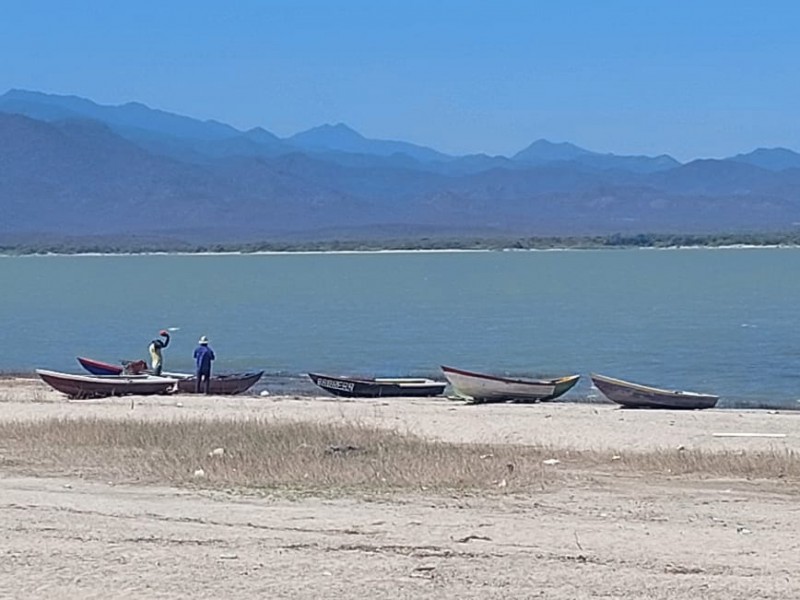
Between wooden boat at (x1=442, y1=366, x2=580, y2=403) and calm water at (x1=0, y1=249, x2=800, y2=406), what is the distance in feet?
14.2

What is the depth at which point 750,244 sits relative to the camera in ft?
545

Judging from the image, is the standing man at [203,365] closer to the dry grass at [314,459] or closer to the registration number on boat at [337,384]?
the registration number on boat at [337,384]

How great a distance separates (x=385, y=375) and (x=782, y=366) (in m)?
9.20

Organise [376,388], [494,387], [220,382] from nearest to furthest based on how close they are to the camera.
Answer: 1. [494,387]
2. [376,388]
3. [220,382]

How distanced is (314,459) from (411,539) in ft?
11.9

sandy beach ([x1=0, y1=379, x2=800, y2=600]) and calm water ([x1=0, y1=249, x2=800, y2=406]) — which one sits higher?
sandy beach ([x1=0, y1=379, x2=800, y2=600])

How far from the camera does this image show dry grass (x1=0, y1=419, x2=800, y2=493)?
1244 cm

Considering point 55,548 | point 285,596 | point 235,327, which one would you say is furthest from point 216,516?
point 235,327

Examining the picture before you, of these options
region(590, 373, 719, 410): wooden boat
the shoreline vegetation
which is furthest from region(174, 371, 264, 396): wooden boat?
the shoreline vegetation

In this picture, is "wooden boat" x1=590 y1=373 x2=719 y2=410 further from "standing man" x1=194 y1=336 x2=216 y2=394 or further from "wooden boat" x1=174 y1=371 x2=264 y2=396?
"wooden boat" x1=174 y1=371 x2=264 y2=396

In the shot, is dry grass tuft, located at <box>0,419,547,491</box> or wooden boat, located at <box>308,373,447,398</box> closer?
dry grass tuft, located at <box>0,419,547,491</box>

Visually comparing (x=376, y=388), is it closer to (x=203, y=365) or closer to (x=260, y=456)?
(x=203, y=365)

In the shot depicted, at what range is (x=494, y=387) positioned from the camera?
26031mm

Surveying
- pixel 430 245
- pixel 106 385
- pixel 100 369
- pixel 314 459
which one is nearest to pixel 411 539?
pixel 314 459
